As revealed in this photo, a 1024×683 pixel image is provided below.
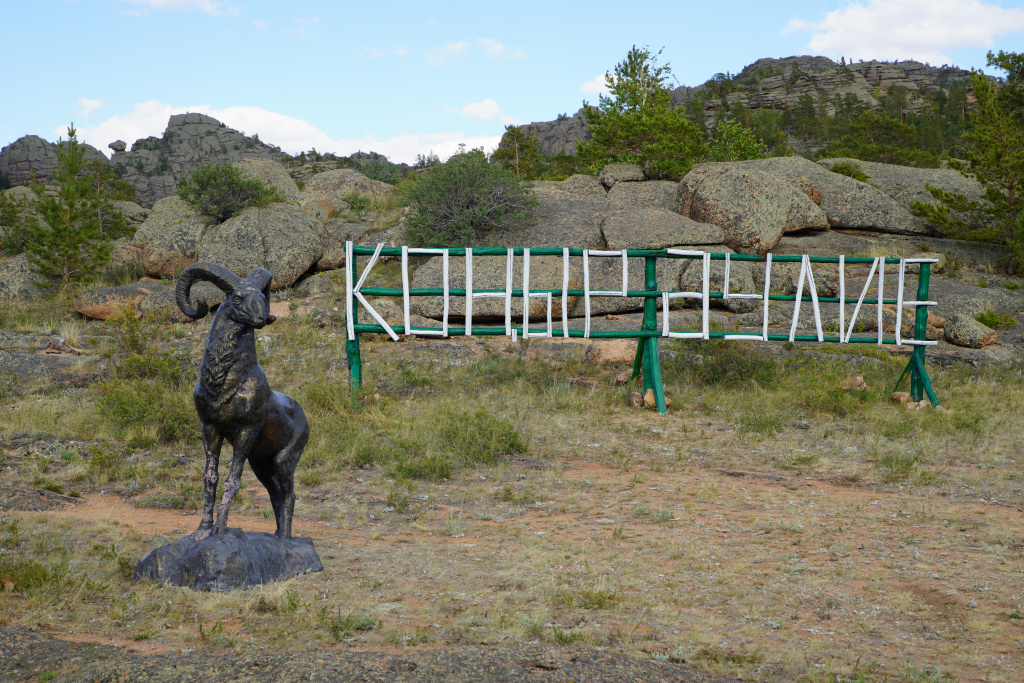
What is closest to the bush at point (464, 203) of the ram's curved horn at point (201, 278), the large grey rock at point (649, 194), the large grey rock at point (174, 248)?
the large grey rock at point (649, 194)

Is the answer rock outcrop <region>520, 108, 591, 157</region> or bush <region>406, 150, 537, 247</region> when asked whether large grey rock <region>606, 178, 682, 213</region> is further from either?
rock outcrop <region>520, 108, 591, 157</region>

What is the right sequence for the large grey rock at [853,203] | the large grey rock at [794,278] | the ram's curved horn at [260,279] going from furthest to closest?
the large grey rock at [853,203] → the large grey rock at [794,278] → the ram's curved horn at [260,279]

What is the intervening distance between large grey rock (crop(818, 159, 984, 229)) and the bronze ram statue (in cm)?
2016

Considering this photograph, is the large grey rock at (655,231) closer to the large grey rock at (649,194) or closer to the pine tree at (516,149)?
the large grey rock at (649,194)

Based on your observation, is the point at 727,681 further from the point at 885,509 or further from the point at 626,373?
the point at 626,373

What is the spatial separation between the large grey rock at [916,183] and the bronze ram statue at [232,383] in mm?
20159

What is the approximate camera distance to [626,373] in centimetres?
1178

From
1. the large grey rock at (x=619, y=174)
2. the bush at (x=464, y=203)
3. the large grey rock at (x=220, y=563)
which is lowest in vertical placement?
the large grey rock at (x=220, y=563)

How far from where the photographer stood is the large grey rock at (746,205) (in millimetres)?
17297

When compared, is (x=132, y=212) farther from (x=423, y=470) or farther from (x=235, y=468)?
(x=235, y=468)

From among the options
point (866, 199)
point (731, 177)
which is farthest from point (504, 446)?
point (866, 199)

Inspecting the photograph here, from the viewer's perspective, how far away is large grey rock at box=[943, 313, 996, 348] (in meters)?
14.0

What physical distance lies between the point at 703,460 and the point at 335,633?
5379 mm

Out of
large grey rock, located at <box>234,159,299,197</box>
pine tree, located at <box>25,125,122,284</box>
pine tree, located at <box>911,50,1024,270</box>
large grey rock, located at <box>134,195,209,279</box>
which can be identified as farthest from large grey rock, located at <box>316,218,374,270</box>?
pine tree, located at <box>911,50,1024,270</box>
